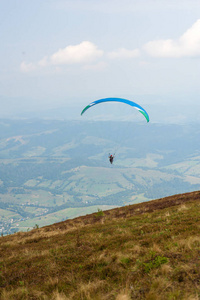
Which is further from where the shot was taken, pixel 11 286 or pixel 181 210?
pixel 181 210

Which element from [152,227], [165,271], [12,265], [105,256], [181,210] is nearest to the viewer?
[165,271]

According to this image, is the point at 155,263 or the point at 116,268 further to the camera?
the point at 116,268

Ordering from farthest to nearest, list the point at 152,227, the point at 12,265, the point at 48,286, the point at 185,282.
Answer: the point at 152,227 < the point at 12,265 < the point at 48,286 < the point at 185,282

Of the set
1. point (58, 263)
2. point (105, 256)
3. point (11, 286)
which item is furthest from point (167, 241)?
point (11, 286)

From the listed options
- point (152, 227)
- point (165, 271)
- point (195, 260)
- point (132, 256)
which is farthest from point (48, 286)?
point (152, 227)

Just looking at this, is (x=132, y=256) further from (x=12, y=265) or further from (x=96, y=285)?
(x=12, y=265)

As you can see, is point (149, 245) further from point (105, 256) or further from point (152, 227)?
point (152, 227)

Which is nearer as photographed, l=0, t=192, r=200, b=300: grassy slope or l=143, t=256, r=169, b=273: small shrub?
l=0, t=192, r=200, b=300: grassy slope

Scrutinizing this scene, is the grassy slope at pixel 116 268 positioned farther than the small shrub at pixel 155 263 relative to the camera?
No

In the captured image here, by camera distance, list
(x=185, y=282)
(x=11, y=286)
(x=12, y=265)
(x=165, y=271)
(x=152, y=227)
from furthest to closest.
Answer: (x=152, y=227) < (x=12, y=265) < (x=11, y=286) < (x=165, y=271) < (x=185, y=282)
